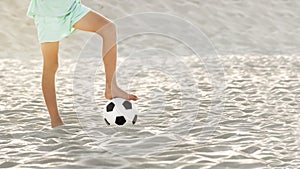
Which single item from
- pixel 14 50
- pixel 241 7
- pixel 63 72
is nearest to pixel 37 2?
pixel 63 72

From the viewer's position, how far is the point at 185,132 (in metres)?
4.53

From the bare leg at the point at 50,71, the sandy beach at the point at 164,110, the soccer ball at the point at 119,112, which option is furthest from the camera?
the bare leg at the point at 50,71

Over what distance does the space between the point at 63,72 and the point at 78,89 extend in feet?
6.50

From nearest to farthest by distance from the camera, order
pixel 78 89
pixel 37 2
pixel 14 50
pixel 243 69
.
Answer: pixel 37 2
pixel 78 89
pixel 243 69
pixel 14 50

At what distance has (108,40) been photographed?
4.39m

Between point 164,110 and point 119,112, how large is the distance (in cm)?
123

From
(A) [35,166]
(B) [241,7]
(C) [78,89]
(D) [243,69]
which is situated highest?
(B) [241,7]

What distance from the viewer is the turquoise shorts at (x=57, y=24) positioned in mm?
4383

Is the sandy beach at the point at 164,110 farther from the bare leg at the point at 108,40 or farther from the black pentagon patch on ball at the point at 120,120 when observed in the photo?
the bare leg at the point at 108,40

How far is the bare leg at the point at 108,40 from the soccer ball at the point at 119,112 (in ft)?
0.27

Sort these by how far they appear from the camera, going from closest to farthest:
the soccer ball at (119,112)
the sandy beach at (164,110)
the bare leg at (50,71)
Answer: the sandy beach at (164,110) < the soccer ball at (119,112) < the bare leg at (50,71)

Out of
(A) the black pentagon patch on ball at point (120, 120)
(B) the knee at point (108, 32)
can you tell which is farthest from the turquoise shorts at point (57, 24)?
(A) the black pentagon patch on ball at point (120, 120)

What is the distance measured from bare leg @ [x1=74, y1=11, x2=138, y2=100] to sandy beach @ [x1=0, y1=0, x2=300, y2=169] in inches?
12.5

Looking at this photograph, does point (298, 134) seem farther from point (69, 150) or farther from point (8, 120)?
point (8, 120)
